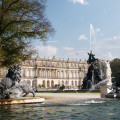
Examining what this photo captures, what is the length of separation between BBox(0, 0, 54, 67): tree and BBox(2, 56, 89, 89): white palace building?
69.5 meters

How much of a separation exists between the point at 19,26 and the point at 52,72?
81598mm

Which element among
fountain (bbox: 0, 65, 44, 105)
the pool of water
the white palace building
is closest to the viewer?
the pool of water

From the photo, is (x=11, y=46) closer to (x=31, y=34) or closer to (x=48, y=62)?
(x=31, y=34)

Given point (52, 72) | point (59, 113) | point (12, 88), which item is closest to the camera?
point (59, 113)

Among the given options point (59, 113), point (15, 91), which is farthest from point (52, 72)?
point (59, 113)

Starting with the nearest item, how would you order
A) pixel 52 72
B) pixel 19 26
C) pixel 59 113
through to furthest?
pixel 59 113 → pixel 19 26 → pixel 52 72

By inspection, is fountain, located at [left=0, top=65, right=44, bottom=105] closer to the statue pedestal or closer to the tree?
the tree

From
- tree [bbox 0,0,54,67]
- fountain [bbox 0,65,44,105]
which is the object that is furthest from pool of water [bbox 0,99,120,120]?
tree [bbox 0,0,54,67]

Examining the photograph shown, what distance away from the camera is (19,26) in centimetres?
1219

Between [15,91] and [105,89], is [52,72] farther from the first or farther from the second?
[15,91]

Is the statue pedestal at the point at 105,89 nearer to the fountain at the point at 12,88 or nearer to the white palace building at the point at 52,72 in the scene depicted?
the fountain at the point at 12,88

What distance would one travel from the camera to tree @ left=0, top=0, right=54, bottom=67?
11812 mm

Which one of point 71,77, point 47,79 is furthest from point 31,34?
point 71,77

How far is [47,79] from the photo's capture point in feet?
298
